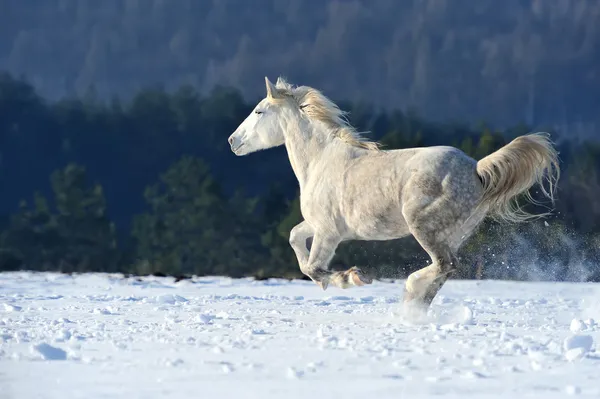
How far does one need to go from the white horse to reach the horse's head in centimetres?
39

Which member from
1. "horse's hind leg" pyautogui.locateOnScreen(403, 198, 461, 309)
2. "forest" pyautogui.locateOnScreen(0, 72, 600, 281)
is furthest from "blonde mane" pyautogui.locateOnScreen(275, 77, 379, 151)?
"forest" pyautogui.locateOnScreen(0, 72, 600, 281)

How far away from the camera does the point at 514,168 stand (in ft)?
22.9

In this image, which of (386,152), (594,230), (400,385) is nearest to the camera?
(400,385)

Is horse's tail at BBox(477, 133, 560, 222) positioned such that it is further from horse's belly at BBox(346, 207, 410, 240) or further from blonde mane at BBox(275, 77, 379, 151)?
blonde mane at BBox(275, 77, 379, 151)

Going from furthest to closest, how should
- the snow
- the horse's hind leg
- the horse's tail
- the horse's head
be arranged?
the horse's head, the horse's tail, the horse's hind leg, the snow

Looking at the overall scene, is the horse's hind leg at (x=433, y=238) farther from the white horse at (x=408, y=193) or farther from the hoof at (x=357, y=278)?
the hoof at (x=357, y=278)

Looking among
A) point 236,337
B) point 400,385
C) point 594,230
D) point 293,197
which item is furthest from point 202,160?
point 400,385

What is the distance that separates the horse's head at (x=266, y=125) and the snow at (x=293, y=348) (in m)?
1.46

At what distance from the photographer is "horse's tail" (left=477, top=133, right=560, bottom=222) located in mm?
6930

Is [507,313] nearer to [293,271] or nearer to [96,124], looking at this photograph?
[293,271]

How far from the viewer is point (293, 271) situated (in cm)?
2359

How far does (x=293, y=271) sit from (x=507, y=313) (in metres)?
15.9

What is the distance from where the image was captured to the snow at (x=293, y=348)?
4.25m

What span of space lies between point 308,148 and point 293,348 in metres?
2.76
